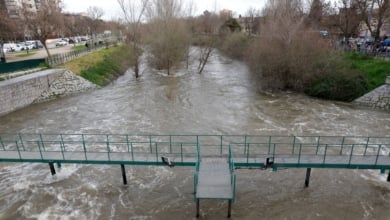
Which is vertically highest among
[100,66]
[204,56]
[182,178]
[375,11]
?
[375,11]

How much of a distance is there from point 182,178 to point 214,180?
3275mm

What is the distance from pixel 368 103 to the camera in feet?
74.0

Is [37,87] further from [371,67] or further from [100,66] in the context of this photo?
[371,67]

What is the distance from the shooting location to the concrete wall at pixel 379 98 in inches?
854

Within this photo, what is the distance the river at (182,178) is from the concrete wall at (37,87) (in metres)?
0.88

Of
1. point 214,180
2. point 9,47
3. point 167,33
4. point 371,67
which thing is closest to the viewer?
point 214,180

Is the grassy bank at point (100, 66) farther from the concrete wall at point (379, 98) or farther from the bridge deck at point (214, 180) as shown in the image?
the concrete wall at point (379, 98)

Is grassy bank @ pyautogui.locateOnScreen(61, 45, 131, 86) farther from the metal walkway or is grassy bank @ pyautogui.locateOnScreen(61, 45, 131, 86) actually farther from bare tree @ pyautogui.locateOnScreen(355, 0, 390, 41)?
bare tree @ pyautogui.locateOnScreen(355, 0, 390, 41)

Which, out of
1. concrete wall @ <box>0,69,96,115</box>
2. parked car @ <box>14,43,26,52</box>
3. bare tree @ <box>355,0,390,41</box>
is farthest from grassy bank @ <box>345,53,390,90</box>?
parked car @ <box>14,43,26,52</box>

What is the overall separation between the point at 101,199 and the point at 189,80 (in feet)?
75.6

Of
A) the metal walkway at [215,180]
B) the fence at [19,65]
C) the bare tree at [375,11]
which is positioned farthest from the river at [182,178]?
the bare tree at [375,11]

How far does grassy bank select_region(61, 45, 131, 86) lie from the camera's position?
99.1 feet

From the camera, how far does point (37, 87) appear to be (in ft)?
79.9

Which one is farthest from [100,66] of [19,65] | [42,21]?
[19,65]
